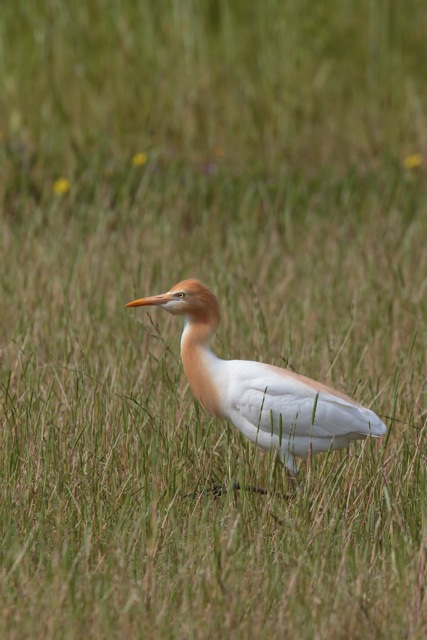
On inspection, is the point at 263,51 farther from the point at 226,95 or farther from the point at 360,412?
the point at 360,412

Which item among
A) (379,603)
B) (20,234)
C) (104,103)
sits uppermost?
(104,103)

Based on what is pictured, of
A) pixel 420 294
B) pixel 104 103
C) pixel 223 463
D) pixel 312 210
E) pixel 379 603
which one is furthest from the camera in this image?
pixel 104 103

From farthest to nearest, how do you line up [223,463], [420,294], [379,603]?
[420,294]
[223,463]
[379,603]

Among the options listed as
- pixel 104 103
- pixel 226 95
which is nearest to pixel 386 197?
pixel 226 95

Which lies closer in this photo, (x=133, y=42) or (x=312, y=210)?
(x=312, y=210)

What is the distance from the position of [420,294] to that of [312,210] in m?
1.71

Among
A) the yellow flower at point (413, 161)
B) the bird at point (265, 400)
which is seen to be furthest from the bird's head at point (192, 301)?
the yellow flower at point (413, 161)

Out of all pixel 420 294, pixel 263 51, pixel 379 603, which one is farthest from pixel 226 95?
pixel 379 603

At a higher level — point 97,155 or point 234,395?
point 97,155

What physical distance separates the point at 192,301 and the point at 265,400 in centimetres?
40

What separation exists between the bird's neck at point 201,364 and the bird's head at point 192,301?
0.08 feet

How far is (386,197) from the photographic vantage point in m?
7.00

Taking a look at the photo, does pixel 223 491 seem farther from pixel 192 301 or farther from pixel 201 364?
pixel 192 301

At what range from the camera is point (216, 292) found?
5.23 meters
